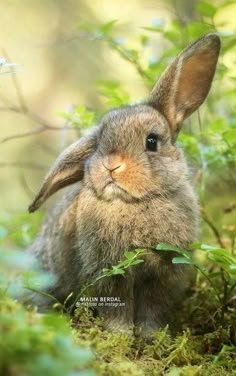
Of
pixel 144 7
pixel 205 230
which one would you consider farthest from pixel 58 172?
pixel 144 7

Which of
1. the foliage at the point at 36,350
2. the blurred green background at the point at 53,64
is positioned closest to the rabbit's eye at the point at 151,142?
the foliage at the point at 36,350

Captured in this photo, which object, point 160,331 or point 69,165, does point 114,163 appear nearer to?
point 69,165

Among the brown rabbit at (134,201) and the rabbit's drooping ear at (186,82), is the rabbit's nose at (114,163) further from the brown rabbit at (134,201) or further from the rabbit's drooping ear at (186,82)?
the rabbit's drooping ear at (186,82)

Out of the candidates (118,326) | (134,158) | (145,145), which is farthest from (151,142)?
(118,326)

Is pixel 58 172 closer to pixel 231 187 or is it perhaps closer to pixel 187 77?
pixel 187 77

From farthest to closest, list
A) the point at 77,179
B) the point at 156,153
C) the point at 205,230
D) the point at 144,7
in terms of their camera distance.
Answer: the point at 144,7, the point at 205,230, the point at 77,179, the point at 156,153

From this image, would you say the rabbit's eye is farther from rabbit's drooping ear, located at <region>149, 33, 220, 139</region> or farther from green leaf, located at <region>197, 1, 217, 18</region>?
green leaf, located at <region>197, 1, 217, 18</region>
